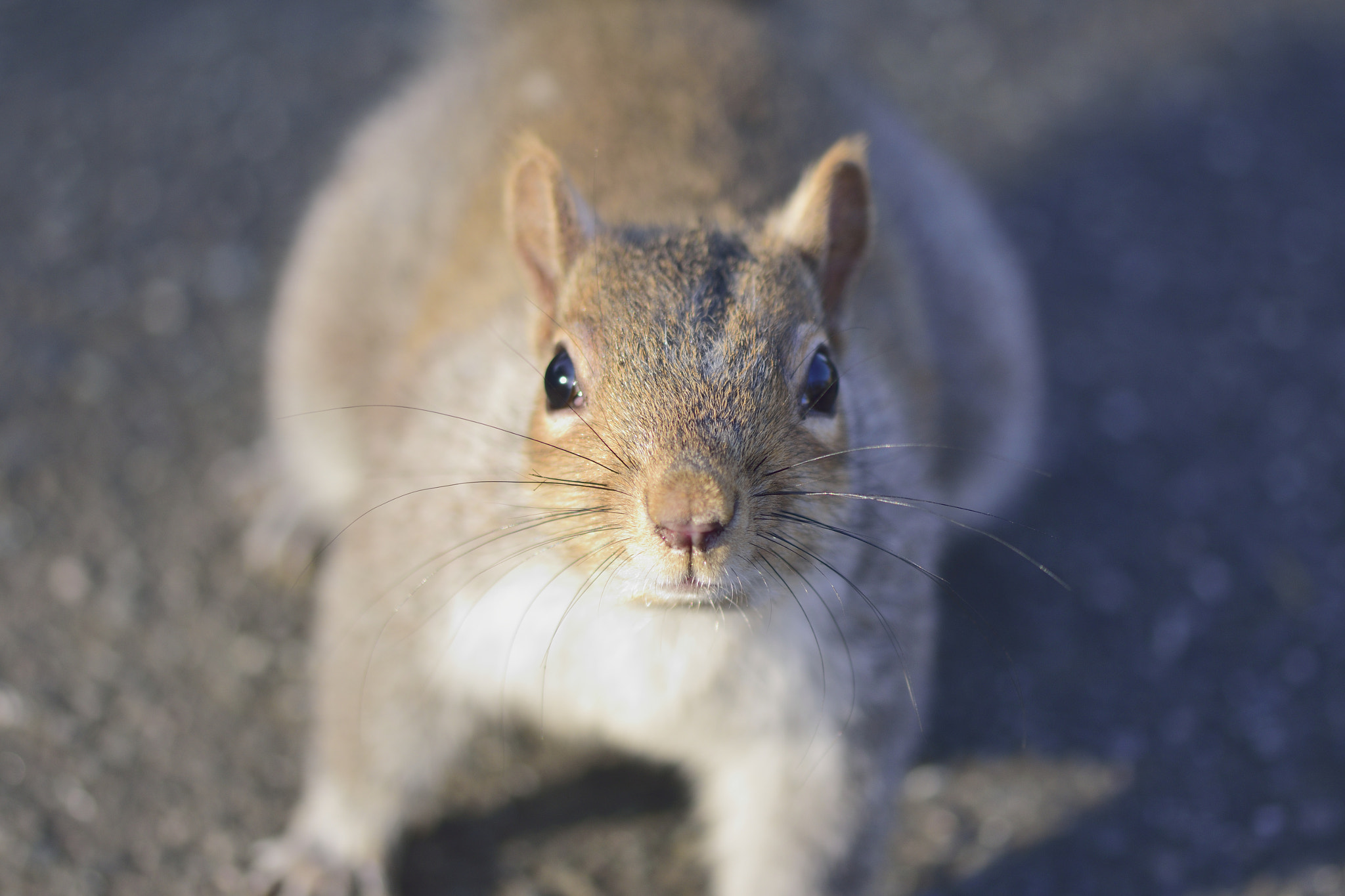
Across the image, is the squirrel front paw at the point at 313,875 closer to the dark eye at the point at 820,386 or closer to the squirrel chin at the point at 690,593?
the squirrel chin at the point at 690,593

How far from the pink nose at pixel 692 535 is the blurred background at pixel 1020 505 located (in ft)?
3.99

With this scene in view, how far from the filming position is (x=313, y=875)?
2.43m

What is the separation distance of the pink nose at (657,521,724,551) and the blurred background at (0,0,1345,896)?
47.9 inches

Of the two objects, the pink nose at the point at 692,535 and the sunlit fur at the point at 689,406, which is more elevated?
the sunlit fur at the point at 689,406

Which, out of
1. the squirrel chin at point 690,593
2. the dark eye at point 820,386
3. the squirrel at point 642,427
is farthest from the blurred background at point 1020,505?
the dark eye at point 820,386

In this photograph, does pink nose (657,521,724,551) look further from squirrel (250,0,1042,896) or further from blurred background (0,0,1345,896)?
blurred background (0,0,1345,896)

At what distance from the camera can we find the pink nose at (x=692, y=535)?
158cm

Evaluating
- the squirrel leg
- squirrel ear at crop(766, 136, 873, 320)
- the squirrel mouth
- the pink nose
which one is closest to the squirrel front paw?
the squirrel leg

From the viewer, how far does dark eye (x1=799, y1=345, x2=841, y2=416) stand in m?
1.89

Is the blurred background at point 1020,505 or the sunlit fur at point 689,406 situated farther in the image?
the blurred background at point 1020,505

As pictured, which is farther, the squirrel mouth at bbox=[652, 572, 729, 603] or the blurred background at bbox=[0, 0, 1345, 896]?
the blurred background at bbox=[0, 0, 1345, 896]

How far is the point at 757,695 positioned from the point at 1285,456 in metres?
2.19

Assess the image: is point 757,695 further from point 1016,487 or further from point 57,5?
point 57,5

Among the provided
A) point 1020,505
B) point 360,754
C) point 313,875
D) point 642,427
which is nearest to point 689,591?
point 642,427
